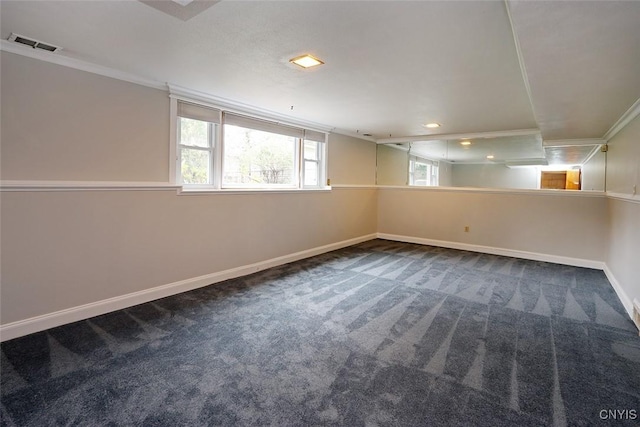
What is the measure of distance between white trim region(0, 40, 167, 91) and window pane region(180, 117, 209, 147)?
1.47 feet

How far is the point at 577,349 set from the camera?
2.41 metres

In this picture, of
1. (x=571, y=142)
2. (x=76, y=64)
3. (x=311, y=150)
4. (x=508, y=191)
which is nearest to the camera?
(x=76, y=64)

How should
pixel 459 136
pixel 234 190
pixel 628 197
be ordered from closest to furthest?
pixel 628 197
pixel 234 190
pixel 459 136

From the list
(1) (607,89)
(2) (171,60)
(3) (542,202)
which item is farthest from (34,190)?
(3) (542,202)

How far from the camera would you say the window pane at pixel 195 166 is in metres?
3.60

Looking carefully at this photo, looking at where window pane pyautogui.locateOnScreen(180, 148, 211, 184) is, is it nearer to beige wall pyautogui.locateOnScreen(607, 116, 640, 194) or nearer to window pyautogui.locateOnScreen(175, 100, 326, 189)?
window pyautogui.locateOnScreen(175, 100, 326, 189)

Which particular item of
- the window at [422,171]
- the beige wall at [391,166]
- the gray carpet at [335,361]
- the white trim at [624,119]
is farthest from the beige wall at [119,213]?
the beige wall at [391,166]

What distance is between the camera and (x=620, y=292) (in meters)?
3.51

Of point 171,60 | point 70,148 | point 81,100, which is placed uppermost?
point 171,60

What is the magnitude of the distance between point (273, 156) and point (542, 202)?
176 inches

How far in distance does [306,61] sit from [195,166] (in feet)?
6.26

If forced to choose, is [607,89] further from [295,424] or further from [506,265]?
[295,424]

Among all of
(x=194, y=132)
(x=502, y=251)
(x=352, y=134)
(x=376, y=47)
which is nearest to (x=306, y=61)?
(x=376, y=47)

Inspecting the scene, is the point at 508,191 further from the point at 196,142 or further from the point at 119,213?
the point at 119,213
